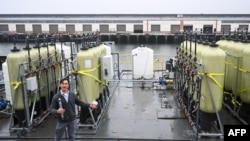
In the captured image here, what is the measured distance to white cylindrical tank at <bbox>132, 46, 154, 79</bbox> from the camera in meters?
11.7

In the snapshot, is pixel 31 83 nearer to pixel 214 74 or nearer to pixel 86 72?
pixel 86 72

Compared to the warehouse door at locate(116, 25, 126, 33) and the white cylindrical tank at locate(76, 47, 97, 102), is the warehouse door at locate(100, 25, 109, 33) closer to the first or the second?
the warehouse door at locate(116, 25, 126, 33)

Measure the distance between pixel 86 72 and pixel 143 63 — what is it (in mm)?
5759

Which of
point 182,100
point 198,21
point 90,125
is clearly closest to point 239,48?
point 182,100

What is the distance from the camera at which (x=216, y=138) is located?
575cm

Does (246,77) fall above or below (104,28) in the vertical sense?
below

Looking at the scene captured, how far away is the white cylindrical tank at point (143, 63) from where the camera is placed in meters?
11.7

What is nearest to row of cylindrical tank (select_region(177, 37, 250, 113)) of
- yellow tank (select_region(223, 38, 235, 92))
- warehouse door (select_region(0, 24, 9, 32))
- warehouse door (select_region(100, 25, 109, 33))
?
yellow tank (select_region(223, 38, 235, 92))

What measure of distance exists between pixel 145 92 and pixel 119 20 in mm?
44079

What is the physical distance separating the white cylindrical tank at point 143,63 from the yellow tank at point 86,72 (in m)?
5.45

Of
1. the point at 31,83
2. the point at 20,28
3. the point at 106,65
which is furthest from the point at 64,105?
the point at 20,28

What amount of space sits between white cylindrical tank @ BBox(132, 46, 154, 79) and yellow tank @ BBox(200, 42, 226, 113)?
5.96 metres

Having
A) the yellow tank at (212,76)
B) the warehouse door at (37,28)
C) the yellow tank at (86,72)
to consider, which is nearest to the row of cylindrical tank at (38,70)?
the yellow tank at (86,72)

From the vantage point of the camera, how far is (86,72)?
6.27 metres
